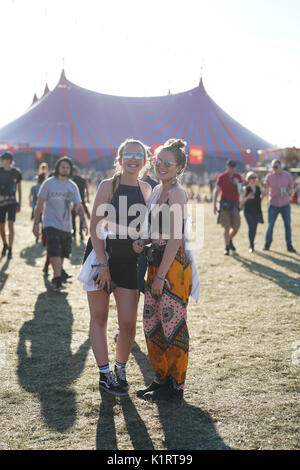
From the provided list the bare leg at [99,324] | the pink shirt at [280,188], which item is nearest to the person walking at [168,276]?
the bare leg at [99,324]

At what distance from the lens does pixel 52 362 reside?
13.6 ft

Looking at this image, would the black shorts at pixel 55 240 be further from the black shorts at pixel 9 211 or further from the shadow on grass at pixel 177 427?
A: the shadow on grass at pixel 177 427

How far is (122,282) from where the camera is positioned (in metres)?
3.40

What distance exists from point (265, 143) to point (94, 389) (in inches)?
1296

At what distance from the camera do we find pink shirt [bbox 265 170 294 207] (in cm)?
995

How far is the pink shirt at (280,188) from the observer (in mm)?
9953

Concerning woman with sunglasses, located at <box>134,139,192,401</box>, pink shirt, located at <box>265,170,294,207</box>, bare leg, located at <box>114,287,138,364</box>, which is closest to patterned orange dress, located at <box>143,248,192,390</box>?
woman with sunglasses, located at <box>134,139,192,401</box>

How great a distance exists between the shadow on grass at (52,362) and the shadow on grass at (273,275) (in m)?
3.36

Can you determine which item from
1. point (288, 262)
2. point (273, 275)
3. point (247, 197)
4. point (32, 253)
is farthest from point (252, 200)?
point (32, 253)

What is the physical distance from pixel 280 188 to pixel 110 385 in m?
7.43

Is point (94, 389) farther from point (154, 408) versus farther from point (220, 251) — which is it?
point (220, 251)

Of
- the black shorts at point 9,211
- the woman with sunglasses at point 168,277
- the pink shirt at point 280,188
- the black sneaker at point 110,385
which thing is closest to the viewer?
the woman with sunglasses at point 168,277

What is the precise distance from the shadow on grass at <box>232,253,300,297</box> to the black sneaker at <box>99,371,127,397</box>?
3887 mm
